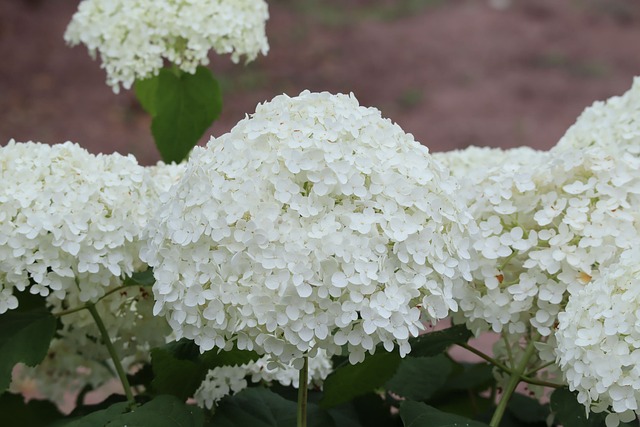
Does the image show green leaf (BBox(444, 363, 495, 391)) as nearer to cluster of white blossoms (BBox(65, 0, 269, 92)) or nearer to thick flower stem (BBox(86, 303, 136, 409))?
thick flower stem (BBox(86, 303, 136, 409))

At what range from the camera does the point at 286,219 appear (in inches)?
62.4

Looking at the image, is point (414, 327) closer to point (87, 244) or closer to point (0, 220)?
point (87, 244)

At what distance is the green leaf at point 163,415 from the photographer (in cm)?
168

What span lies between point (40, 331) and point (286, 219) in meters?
0.65

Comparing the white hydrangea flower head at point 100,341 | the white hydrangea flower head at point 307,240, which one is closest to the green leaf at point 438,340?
the white hydrangea flower head at point 307,240

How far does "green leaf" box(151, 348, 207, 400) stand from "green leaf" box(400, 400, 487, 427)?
40cm

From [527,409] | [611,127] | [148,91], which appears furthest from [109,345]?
[611,127]

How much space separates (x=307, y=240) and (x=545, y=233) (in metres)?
0.54

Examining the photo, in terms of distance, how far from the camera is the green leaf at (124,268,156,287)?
186 cm

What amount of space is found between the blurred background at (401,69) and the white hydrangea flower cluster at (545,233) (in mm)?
7378

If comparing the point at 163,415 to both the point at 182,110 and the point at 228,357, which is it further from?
the point at 182,110

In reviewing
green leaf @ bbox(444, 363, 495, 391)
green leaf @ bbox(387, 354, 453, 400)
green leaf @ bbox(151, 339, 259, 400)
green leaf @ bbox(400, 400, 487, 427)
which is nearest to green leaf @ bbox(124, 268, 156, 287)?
green leaf @ bbox(151, 339, 259, 400)

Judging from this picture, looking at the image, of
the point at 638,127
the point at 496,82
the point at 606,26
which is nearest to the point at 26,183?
the point at 638,127

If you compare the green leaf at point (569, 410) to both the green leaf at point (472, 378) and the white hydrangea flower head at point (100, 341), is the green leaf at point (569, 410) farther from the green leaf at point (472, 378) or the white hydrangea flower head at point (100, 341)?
the white hydrangea flower head at point (100, 341)
